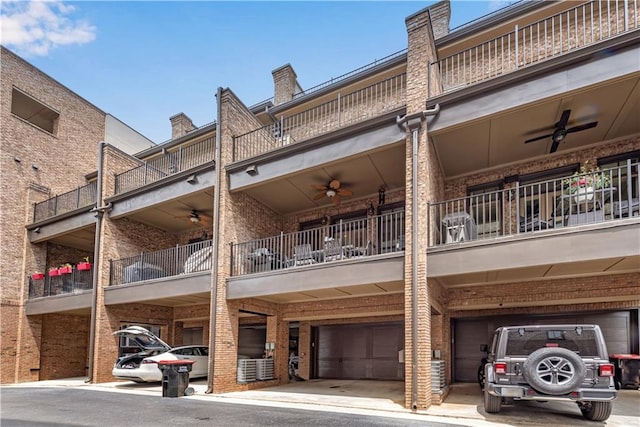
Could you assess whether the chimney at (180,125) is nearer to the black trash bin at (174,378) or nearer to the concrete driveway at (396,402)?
the concrete driveway at (396,402)

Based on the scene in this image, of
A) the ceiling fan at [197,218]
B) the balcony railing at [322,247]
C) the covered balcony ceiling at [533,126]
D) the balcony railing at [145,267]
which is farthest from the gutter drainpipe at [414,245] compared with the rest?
the ceiling fan at [197,218]

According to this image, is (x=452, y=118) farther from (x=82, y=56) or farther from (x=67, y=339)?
(x=67, y=339)

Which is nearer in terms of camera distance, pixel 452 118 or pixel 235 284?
pixel 452 118

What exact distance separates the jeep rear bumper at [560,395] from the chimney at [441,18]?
10903 mm

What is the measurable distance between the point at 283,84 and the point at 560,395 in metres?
14.7

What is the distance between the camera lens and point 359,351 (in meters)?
14.1

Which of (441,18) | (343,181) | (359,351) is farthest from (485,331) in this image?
(441,18)

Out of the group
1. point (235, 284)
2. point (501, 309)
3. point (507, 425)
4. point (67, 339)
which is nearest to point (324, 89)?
point (235, 284)

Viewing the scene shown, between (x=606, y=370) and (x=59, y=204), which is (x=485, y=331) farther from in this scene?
(x=59, y=204)

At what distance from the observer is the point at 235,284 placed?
11672 millimetres

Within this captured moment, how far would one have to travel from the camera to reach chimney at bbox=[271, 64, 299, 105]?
17.3m

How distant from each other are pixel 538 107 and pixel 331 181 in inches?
216

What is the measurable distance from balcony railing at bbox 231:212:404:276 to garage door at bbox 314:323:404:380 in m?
2.97

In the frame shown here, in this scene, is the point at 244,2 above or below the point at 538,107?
above
